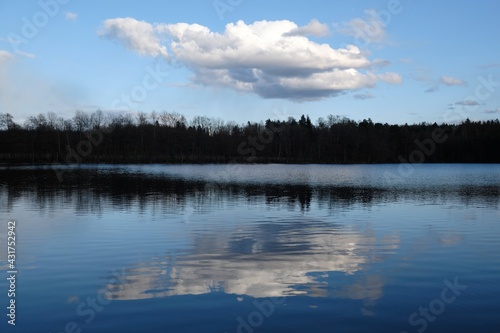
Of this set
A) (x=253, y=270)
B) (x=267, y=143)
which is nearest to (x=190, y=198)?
(x=253, y=270)

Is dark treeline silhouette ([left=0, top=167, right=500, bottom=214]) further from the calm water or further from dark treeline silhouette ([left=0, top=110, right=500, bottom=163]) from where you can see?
dark treeline silhouette ([left=0, top=110, right=500, bottom=163])

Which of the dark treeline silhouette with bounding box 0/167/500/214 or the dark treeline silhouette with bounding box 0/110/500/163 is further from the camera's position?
the dark treeline silhouette with bounding box 0/110/500/163

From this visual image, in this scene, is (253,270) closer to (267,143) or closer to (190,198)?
(190,198)

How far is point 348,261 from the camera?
1325cm

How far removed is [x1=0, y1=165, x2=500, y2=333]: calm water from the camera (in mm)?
8750

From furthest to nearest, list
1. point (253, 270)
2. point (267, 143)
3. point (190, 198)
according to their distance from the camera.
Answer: point (267, 143)
point (190, 198)
point (253, 270)

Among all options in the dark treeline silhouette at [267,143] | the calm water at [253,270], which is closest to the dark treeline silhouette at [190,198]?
the calm water at [253,270]

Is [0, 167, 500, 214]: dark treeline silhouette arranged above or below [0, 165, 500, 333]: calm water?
above

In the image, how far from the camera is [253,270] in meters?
12.3

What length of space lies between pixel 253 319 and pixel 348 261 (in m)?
5.33

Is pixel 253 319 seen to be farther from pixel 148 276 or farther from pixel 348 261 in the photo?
pixel 348 261

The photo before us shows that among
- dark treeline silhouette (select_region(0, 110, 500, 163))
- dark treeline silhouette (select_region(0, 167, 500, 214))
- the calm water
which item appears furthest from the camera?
dark treeline silhouette (select_region(0, 110, 500, 163))

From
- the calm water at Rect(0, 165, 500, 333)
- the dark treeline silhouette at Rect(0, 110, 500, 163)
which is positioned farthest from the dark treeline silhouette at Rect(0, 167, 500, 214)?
the dark treeline silhouette at Rect(0, 110, 500, 163)

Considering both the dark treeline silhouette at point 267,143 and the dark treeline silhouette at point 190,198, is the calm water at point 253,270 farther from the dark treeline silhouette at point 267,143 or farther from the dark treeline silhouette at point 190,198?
the dark treeline silhouette at point 267,143
